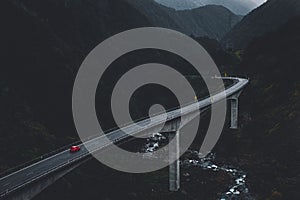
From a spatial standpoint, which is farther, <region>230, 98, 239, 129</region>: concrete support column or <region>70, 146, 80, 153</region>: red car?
<region>230, 98, 239, 129</region>: concrete support column

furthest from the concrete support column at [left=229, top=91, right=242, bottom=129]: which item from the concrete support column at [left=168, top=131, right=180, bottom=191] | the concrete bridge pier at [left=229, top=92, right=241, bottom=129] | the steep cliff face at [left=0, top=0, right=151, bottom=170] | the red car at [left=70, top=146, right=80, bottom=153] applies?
the red car at [left=70, top=146, right=80, bottom=153]

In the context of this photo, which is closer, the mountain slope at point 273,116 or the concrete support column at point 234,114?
the mountain slope at point 273,116

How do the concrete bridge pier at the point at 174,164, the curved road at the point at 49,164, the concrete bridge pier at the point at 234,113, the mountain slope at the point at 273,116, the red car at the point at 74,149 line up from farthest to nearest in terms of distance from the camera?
the concrete bridge pier at the point at 234,113 < the mountain slope at the point at 273,116 < the concrete bridge pier at the point at 174,164 < the red car at the point at 74,149 < the curved road at the point at 49,164

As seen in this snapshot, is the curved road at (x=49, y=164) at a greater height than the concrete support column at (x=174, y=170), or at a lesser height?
greater

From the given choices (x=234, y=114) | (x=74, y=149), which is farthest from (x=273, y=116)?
(x=74, y=149)

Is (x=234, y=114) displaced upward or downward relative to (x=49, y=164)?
downward

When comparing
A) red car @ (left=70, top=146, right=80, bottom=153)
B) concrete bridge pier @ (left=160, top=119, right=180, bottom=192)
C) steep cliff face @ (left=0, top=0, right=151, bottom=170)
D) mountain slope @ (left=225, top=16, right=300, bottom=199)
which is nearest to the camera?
red car @ (left=70, top=146, right=80, bottom=153)

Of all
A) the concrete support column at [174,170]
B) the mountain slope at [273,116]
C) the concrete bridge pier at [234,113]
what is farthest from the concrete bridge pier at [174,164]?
the concrete bridge pier at [234,113]

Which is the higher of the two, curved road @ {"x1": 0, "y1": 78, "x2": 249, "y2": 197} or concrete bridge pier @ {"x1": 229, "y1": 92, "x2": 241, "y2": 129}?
curved road @ {"x1": 0, "y1": 78, "x2": 249, "y2": 197}

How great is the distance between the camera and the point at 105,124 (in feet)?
298

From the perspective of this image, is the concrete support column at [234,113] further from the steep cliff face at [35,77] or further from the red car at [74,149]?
the red car at [74,149]

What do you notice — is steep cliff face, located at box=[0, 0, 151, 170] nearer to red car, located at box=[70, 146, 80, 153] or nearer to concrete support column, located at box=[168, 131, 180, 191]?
red car, located at box=[70, 146, 80, 153]

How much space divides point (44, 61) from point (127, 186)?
43348 millimetres

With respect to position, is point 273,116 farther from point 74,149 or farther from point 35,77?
point 74,149
